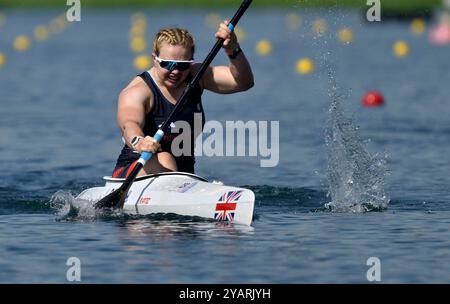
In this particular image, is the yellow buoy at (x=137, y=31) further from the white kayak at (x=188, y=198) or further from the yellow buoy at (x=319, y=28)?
the white kayak at (x=188, y=198)

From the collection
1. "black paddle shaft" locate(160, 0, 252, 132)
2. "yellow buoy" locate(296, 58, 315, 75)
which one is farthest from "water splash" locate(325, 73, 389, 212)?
"yellow buoy" locate(296, 58, 315, 75)

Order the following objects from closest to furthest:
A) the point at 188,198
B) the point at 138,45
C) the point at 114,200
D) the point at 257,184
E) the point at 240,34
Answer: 1. the point at 188,198
2. the point at 114,200
3. the point at 257,184
4. the point at 138,45
5. the point at 240,34

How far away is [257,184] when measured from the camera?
1497cm

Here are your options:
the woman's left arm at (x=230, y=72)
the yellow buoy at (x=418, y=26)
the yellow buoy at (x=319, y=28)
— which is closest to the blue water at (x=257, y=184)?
the yellow buoy at (x=319, y=28)

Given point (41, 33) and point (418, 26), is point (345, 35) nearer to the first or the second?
point (418, 26)

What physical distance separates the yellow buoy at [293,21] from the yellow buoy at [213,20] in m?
3.45

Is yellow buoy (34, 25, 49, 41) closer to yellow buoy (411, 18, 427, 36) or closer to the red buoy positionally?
yellow buoy (411, 18, 427, 36)

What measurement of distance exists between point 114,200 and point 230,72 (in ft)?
6.03

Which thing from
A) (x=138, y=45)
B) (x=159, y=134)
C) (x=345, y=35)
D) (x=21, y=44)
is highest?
(x=345, y=35)

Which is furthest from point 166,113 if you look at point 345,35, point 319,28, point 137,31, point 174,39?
point 137,31

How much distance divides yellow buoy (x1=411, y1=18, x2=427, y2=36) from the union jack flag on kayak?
128 ft

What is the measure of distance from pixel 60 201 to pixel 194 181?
2.09m
